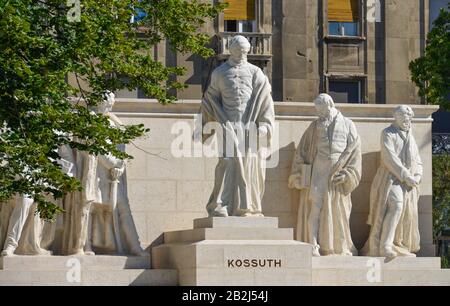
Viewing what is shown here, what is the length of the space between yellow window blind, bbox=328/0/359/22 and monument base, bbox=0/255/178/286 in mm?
27287

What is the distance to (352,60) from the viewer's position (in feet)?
184

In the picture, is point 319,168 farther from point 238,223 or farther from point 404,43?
point 404,43

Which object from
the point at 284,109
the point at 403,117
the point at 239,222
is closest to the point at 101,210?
the point at 239,222

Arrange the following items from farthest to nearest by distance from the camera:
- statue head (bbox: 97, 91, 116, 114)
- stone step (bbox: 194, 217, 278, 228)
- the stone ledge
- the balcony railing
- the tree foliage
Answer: the balcony railing < the tree foliage < the stone ledge < statue head (bbox: 97, 91, 116, 114) < stone step (bbox: 194, 217, 278, 228)

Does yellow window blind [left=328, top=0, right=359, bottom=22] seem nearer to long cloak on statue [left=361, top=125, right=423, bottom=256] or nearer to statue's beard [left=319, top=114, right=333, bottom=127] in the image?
long cloak on statue [left=361, top=125, right=423, bottom=256]

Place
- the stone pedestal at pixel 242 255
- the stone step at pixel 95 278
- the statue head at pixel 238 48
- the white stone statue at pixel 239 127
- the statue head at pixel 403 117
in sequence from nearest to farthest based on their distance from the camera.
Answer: the stone pedestal at pixel 242 255 → the stone step at pixel 95 278 → the white stone statue at pixel 239 127 → the statue head at pixel 238 48 → the statue head at pixel 403 117

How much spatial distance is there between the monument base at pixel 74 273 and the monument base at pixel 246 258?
1.53 ft

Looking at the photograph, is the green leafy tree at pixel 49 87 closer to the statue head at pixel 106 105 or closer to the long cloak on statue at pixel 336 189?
the statue head at pixel 106 105

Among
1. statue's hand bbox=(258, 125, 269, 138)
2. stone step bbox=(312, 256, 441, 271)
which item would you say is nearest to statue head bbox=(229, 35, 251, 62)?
statue's hand bbox=(258, 125, 269, 138)

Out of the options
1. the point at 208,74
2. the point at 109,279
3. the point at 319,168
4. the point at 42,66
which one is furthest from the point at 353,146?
the point at 208,74

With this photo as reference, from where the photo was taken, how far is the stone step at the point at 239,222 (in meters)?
29.0

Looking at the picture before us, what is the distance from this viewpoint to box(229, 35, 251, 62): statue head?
29786mm

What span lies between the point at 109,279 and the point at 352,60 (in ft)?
91.4

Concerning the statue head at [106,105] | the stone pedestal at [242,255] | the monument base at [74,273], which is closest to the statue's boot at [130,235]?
the monument base at [74,273]
